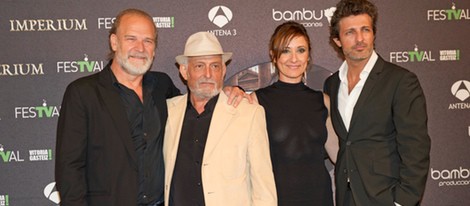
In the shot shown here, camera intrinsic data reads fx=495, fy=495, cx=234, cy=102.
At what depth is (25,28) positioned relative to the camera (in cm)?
364

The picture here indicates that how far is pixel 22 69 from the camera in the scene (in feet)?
11.9

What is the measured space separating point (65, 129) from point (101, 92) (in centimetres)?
26

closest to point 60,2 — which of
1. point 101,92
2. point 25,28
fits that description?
point 25,28

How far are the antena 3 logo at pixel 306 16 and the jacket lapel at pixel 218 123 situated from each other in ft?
4.49

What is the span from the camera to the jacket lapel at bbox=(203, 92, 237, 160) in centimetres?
253

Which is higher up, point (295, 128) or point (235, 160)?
point (295, 128)

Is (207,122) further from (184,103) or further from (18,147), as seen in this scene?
(18,147)

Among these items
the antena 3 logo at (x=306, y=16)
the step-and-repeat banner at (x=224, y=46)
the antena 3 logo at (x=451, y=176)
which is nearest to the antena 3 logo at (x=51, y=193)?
the step-and-repeat banner at (x=224, y=46)

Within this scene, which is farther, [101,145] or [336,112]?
[336,112]

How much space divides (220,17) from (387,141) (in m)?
1.64

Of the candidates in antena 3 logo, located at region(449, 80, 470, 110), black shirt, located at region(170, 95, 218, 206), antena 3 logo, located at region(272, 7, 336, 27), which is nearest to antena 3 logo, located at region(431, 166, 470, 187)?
antena 3 logo, located at region(449, 80, 470, 110)

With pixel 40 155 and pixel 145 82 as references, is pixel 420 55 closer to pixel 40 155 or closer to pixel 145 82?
pixel 145 82

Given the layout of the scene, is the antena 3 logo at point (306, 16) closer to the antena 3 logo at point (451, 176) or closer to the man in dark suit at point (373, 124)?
the man in dark suit at point (373, 124)

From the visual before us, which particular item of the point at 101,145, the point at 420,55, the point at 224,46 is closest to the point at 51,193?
the point at 101,145
